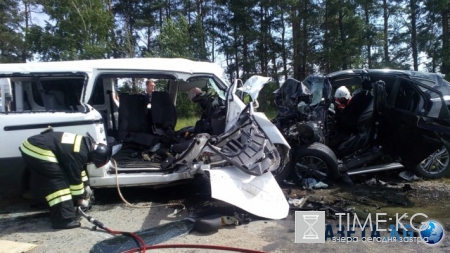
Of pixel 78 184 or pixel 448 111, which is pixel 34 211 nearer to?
pixel 78 184

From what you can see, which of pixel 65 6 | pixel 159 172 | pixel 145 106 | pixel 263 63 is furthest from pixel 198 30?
pixel 159 172

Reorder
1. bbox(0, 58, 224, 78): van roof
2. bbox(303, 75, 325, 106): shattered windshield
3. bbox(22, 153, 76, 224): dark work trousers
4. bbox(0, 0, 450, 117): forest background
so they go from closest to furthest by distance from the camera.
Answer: bbox(22, 153, 76, 224): dark work trousers, bbox(0, 58, 224, 78): van roof, bbox(303, 75, 325, 106): shattered windshield, bbox(0, 0, 450, 117): forest background

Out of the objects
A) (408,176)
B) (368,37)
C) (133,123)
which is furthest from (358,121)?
(368,37)

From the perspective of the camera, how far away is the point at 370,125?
569 centimetres

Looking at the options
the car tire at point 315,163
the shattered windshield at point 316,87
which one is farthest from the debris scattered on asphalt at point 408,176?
the shattered windshield at point 316,87

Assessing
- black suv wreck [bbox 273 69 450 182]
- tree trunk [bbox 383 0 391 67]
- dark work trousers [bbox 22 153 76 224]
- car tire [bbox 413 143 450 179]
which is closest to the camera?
dark work trousers [bbox 22 153 76 224]

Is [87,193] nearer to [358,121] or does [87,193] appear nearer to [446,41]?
[358,121]

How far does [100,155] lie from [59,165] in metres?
0.45

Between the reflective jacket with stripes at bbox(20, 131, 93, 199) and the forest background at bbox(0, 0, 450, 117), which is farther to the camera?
the forest background at bbox(0, 0, 450, 117)

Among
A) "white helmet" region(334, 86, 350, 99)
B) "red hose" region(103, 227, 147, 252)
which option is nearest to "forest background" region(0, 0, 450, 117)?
"white helmet" region(334, 86, 350, 99)

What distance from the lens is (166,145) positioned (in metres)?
5.66

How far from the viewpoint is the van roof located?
14.0 feet

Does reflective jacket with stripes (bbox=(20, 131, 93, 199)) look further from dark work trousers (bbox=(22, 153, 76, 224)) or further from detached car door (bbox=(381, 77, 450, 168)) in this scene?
detached car door (bbox=(381, 77, 450, 168))

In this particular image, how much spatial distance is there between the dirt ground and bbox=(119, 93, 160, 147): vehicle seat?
796 millimetres
